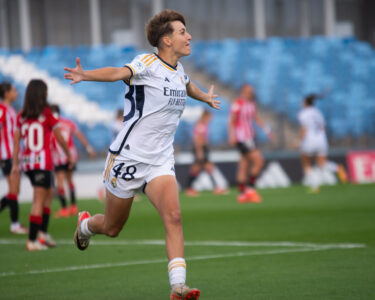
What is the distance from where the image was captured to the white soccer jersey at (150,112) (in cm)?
591

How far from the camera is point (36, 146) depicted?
9438 mm

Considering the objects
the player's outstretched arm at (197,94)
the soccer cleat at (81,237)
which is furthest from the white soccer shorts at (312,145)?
the soccer cleat at (81,237)

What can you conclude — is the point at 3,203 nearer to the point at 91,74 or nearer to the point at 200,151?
the point at 91,74

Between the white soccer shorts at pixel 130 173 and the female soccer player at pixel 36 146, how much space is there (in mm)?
3422

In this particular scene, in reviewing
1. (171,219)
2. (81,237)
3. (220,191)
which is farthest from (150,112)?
(220,191)

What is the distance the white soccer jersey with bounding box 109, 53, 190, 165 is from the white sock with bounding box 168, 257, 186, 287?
0.83 m

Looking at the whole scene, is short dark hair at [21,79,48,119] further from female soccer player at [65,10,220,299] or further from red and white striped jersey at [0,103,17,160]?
female soccer player at [65,10,220,299]

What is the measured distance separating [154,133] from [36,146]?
3.82 m

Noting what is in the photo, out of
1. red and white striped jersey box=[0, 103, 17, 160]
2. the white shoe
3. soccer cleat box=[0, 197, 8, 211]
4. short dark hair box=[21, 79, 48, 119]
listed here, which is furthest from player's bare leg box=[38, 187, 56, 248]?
the white shoe

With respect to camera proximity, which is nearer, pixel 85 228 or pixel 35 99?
pixel 85 228

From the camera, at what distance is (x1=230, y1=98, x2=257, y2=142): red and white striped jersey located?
16.2m

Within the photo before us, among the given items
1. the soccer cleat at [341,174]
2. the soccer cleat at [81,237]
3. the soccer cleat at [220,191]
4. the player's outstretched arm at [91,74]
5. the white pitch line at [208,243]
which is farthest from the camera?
the soccer cleat at [341,174]

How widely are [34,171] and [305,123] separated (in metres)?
11.4

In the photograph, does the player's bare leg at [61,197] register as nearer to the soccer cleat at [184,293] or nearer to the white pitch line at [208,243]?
the white pitch line at [208,243]
